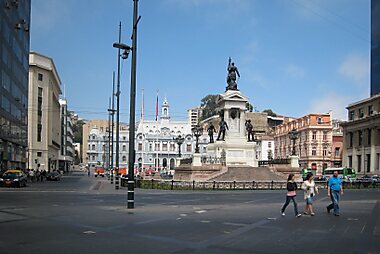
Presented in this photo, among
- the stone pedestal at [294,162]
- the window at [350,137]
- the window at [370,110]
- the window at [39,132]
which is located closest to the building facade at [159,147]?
the window at [39,132]

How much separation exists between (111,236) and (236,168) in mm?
33215

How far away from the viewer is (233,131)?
1914 inches

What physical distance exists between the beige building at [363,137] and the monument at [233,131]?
3748cm

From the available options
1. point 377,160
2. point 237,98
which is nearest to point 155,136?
point 377,160

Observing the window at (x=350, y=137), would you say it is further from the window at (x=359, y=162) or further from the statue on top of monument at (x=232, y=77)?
the statue on top of monument at (x=232, y=77)

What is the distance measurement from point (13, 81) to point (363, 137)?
198 feet

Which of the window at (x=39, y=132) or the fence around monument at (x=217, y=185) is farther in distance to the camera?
the window at (x=39, y=132)

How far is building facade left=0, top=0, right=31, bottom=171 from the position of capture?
50938mm

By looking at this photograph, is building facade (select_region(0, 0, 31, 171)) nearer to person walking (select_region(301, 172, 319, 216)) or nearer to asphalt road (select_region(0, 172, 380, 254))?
asphalt road (select_region(0, 172, 380, 254))

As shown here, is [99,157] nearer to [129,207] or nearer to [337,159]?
[337,159]

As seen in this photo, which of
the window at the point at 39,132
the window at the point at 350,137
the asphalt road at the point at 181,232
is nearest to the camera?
the asphalt road at the point at 181,232

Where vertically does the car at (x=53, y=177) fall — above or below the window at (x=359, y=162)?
below

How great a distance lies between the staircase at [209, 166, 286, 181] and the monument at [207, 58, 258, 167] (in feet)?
9.52

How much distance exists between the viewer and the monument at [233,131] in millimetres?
47281
